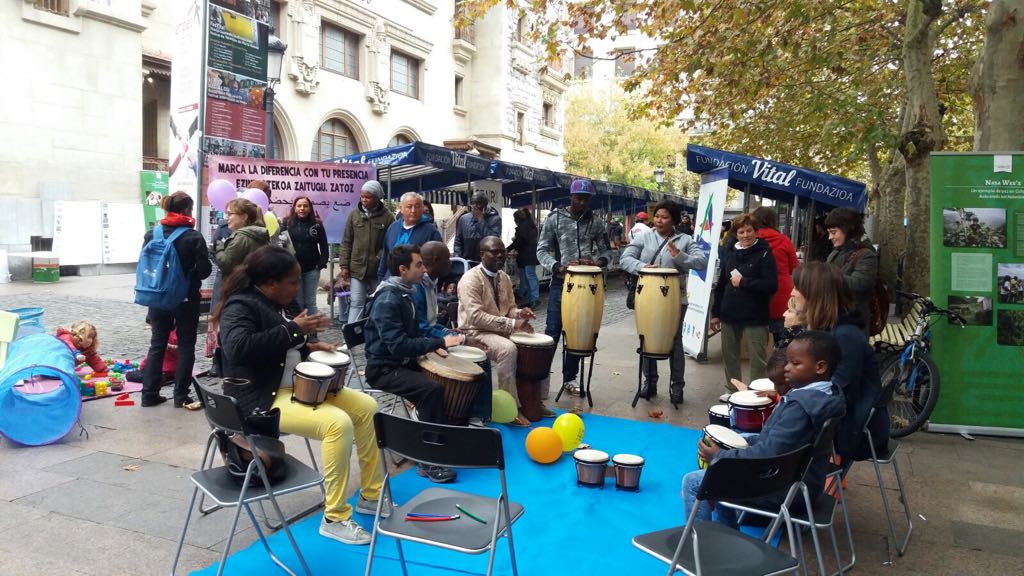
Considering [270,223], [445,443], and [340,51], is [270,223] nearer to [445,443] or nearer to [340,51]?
[445,443]

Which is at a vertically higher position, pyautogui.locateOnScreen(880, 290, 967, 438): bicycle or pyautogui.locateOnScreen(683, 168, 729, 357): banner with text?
pyautogui.locateOnScreen(683, 168, 729, 357): banner with text

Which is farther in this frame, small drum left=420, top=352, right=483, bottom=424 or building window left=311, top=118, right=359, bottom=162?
building window left=311, top=118, right=359, bottom=162

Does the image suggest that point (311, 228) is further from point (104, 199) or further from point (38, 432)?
point (104, 199)

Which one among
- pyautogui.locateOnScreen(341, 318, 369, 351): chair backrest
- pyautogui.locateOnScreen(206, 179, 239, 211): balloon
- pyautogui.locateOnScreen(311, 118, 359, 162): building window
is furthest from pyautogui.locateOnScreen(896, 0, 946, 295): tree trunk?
pyautogui.locateOnScreen(311, 118, 359, 162): building window

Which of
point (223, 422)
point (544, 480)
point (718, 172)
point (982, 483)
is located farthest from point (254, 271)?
point (718, 172)

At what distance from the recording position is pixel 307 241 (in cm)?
832

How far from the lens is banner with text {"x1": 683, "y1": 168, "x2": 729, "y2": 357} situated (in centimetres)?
707

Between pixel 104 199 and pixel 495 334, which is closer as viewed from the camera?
pixel 495 334

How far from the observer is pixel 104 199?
60.2 feet

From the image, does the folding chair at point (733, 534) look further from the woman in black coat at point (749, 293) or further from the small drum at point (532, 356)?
the woman in black coat at point (749, 293)

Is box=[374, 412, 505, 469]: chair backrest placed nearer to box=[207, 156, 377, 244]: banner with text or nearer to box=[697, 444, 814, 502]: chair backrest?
box=[697, 444, 814, 502]: chair backrest

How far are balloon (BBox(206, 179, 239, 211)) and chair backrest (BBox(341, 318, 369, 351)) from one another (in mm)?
3753

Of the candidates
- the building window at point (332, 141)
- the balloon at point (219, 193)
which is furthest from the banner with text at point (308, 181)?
the building window at point (332, 141)

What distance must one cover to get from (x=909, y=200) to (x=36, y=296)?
521 inches
